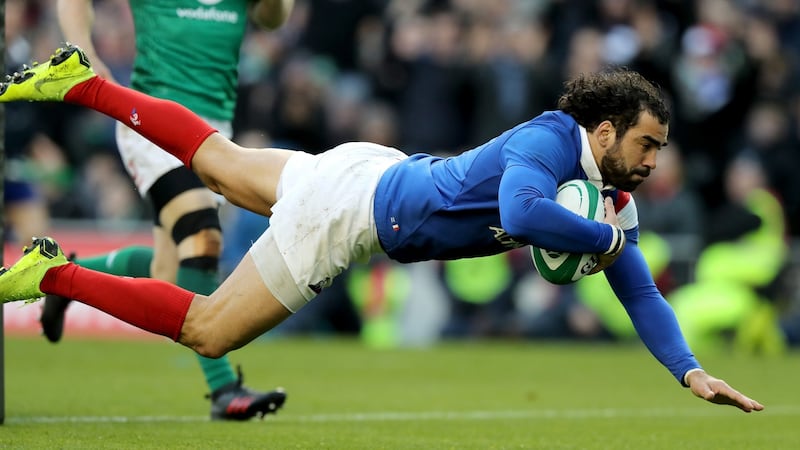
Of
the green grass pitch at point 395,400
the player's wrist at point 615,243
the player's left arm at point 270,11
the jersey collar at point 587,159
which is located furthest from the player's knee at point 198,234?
the player's wrist at point 615,243

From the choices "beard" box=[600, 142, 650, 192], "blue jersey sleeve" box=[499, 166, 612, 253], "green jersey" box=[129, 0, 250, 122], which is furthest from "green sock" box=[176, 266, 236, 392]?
"beard" box=[600, 142, 650, 192]

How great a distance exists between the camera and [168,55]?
7.72 m

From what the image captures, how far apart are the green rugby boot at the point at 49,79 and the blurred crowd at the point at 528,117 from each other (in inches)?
359

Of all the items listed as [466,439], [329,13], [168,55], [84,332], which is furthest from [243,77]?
[466,439]

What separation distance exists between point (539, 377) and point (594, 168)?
5.82m

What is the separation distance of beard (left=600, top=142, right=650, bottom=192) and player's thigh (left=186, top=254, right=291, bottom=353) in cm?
149

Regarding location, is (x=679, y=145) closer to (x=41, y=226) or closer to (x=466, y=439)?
(x=41, y=226)

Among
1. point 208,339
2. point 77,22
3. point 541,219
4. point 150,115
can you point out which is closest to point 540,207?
point 541,219

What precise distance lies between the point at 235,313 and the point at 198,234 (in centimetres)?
148

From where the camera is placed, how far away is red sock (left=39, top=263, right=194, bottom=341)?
6.08 m

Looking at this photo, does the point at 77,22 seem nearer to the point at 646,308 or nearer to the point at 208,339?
the point at 208,339

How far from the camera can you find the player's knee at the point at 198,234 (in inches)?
293

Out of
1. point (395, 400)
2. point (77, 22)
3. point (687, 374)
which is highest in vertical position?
point (77, 22)

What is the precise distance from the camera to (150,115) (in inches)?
247
